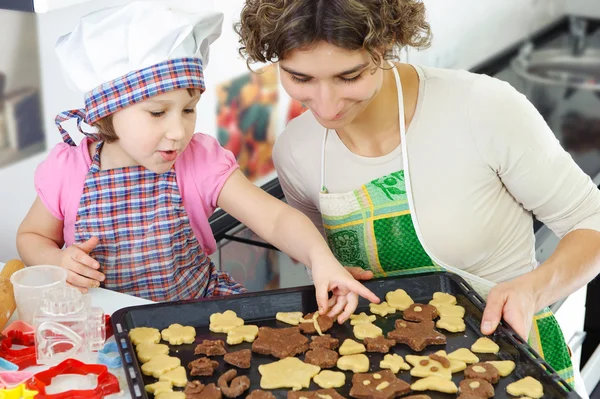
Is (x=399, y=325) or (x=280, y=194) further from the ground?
(x=399, y=325)

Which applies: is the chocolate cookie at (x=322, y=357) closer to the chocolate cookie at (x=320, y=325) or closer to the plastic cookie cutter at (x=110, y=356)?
the chocolate cookie at (x=320, y=325)

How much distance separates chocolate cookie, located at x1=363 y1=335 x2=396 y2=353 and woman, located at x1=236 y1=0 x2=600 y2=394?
24 centimetres

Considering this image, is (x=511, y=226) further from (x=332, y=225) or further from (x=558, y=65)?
(x=558, y=65)

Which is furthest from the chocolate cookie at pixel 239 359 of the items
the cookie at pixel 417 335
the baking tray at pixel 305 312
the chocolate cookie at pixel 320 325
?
the cookie at pixel 417 335

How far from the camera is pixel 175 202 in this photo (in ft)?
5.23

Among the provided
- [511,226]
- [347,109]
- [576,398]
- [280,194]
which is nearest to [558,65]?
[280,194]

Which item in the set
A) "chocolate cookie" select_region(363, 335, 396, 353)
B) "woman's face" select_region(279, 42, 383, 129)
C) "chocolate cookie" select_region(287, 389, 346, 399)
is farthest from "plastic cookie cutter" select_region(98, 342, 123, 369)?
"woman's face" select_region(279, 42, 383, 129)

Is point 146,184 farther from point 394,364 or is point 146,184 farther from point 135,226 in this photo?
point 394,364

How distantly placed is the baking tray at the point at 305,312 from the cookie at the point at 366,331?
0.04 feet

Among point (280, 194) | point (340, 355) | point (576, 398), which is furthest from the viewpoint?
point (280, 194)

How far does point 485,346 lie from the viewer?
51.2 inches

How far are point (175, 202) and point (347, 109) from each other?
0.38 m

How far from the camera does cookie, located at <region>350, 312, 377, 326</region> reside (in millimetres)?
1396

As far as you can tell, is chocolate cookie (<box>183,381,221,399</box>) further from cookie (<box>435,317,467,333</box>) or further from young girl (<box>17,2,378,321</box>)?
cookie (<box>435,317,467,333</box>)
